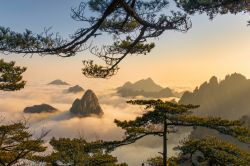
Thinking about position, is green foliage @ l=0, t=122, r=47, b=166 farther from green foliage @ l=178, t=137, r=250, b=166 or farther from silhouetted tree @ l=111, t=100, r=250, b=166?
green foliage @ l=178, t=137, r=250, b=166

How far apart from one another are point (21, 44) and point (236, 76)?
11603 cm

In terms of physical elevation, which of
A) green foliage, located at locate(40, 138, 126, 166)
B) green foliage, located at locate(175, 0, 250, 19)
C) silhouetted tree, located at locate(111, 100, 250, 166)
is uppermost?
green foliage, located at locate(175, 0, 250, 19)

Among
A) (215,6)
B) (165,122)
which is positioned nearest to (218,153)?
(165,122)

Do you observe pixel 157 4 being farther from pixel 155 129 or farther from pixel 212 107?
pixel 212 107

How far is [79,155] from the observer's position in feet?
62.3

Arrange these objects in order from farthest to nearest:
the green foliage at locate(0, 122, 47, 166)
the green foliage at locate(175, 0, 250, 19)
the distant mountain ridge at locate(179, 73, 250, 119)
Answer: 1. the distant mountain ridge at locate(179, 73, 250, 119)
2. the green foliage at locate(0, 122, 47, 166)
3. the green foliage at locate(175, 0, 250, 19)

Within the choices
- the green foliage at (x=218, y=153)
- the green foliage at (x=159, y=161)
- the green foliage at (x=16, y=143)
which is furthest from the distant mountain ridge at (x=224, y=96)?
the green foliage at (x=218, y=153)

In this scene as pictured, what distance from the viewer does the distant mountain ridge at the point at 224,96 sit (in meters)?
117

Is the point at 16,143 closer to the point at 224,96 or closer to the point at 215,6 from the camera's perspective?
the point at 215,6

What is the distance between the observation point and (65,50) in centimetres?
1026

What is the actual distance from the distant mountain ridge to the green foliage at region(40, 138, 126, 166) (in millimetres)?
96372

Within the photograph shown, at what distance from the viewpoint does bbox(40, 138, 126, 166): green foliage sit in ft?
60.1

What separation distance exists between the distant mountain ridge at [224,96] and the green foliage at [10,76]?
9687cm

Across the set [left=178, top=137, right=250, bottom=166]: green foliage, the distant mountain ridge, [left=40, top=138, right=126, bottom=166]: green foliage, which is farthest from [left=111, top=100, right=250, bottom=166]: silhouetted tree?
the distant mountain ridge
